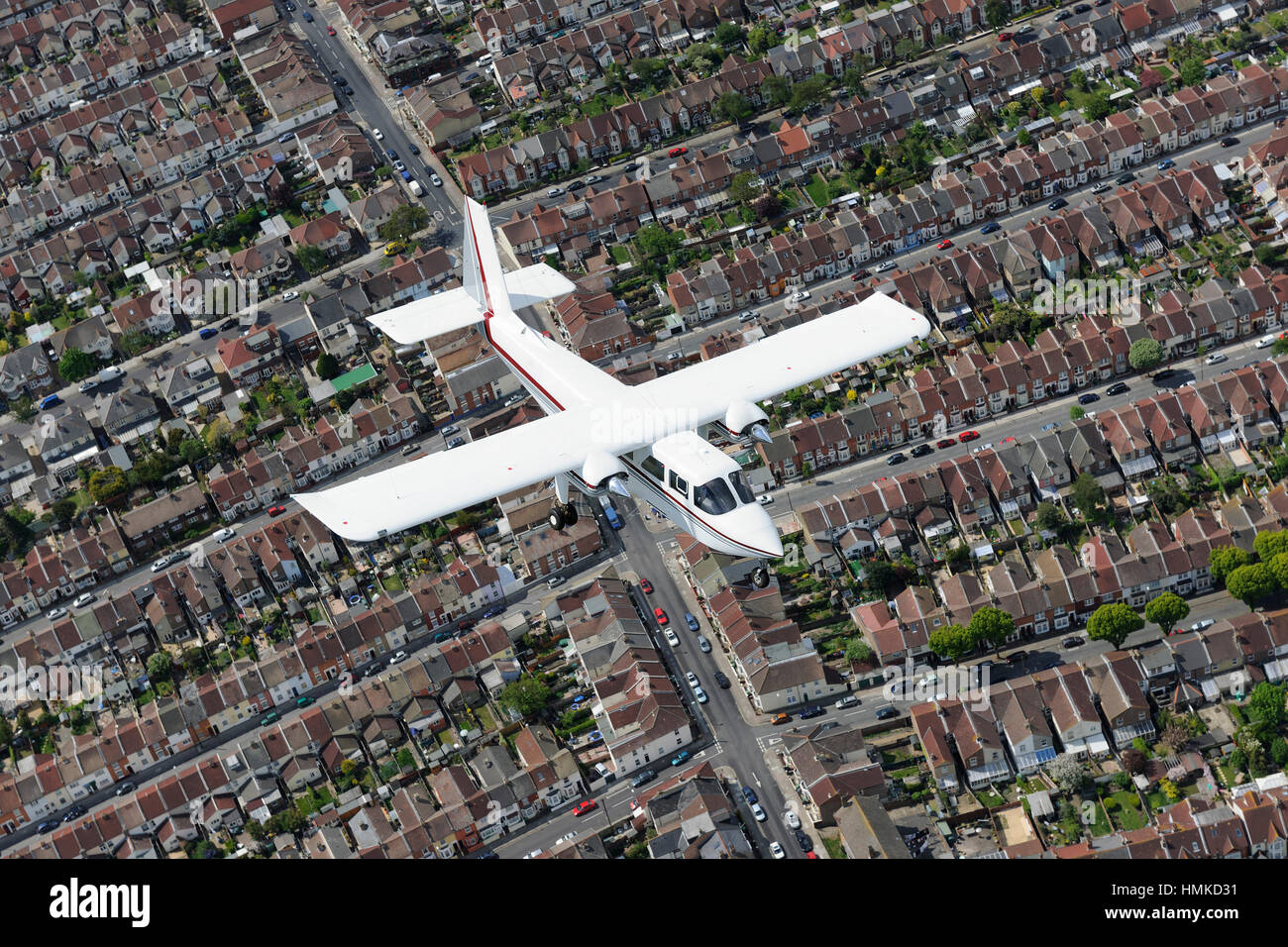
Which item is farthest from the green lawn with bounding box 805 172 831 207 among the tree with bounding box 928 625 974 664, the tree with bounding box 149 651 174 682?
the tree with bounding box 149 651 174 682

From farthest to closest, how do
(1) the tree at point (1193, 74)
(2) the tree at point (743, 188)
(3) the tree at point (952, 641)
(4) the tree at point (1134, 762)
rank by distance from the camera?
(1) the tree at point (1193, 74) → (2) the tree at point (743, 188) → (3) the tree at point (952, 641) → (4) the tree at point (1134, 762)

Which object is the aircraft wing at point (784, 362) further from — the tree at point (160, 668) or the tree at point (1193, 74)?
the tree at point (1193, 74)

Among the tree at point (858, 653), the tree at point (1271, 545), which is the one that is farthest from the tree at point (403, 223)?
the tree at point (1271, 545)

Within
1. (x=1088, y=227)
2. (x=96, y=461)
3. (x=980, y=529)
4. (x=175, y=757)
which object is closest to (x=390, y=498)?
(x=175, y=757)

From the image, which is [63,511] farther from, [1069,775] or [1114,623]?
[1114,623]

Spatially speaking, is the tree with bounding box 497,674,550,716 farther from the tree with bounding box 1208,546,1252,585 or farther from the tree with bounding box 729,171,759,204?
the tree with bounding box 729,171,759,204
